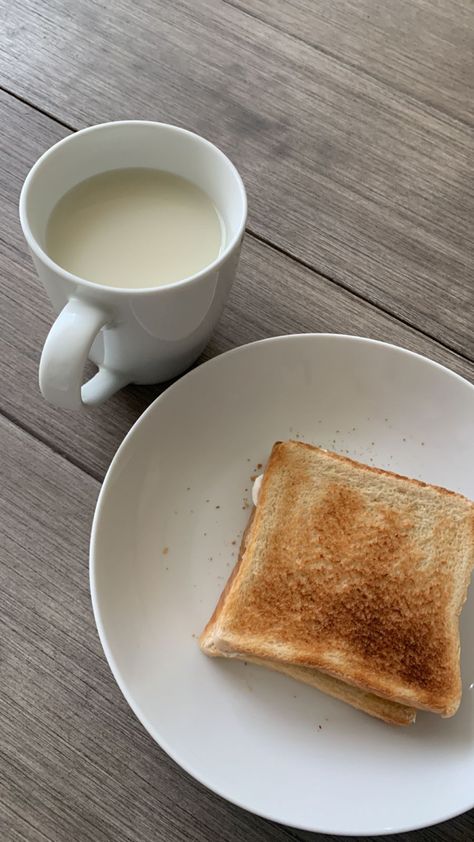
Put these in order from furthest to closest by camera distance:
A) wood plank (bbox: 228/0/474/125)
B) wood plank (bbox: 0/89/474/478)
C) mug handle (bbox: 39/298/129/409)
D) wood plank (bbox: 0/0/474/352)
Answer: wood plank (bbox: 228/0/474/125) → wood plank (bbox: 0/0/474/352) → wood plank (bbox: 0/89/474/478) → mug handle (bbox: 39/298/129/409)

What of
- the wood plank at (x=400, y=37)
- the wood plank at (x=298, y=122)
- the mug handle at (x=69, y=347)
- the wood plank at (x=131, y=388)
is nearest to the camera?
the mug handle at (x=69, y=347)

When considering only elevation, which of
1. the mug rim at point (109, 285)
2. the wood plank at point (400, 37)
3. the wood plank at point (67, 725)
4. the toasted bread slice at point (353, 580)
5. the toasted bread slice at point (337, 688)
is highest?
the wood plank at point (400, 37)

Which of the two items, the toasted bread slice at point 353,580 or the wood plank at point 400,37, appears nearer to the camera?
the toasted bread slice at point 353,580

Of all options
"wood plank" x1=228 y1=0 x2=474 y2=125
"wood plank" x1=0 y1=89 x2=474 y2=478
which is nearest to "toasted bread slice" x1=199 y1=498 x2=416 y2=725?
"wood plank" x1=0 y1=89 x2=474 y2=478

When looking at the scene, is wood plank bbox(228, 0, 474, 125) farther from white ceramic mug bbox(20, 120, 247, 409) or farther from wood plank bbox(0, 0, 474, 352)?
white ceramic mug bbox(20, 120, 247, 409)

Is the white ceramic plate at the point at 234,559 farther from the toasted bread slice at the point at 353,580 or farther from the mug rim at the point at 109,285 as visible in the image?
the mug rim at the point at 109,285

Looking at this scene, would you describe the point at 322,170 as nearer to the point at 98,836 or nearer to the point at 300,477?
the point at 300,477

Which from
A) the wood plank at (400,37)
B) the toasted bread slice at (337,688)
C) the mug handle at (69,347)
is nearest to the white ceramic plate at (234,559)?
the toasted bread slice at (337,688)

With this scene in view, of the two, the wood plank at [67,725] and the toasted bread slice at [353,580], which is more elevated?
the toasted bread slice at [353,580]
